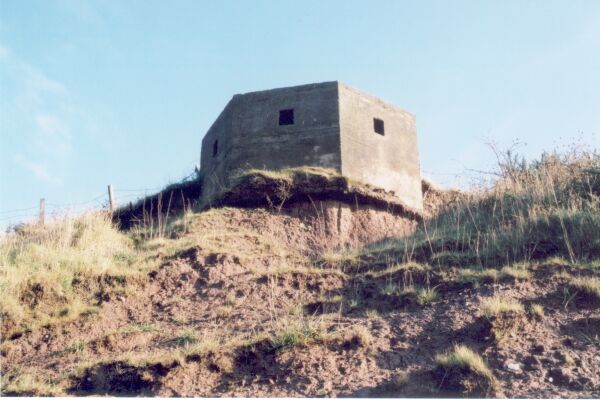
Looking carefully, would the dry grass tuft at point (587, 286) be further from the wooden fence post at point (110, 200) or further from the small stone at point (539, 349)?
the wooden fence post at point (110, 200)

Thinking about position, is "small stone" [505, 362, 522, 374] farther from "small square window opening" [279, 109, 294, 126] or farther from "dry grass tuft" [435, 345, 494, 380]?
"small square window opening" [279, 109, 294, 126]

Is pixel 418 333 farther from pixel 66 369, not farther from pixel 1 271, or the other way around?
pixel 1 271

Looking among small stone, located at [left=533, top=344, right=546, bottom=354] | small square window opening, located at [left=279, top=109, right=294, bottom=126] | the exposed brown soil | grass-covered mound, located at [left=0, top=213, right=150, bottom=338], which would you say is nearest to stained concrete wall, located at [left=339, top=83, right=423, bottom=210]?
small square window opening, located at [left=279, top=109, right=294, bottom=126]

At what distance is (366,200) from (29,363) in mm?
6452

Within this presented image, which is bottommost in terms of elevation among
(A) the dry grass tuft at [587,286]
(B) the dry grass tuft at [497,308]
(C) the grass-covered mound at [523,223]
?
(B) the dry grass tuft at [497,308]

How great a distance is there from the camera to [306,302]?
8.12m

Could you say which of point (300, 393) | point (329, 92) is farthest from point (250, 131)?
point (300, 393)

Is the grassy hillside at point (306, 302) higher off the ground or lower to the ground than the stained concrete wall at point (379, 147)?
lower

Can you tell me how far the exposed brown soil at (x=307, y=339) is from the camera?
19.4ft

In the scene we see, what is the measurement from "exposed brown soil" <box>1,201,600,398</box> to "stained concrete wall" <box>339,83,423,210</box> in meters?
2.95

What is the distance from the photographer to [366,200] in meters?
11.9

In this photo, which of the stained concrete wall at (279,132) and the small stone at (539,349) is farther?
the stained concrete wall at (279,132)

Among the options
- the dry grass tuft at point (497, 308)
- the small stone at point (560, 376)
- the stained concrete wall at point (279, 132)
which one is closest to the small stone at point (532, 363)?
the small stone at point (560, 376)

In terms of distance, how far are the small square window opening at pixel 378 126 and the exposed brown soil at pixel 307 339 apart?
13.0 ft
